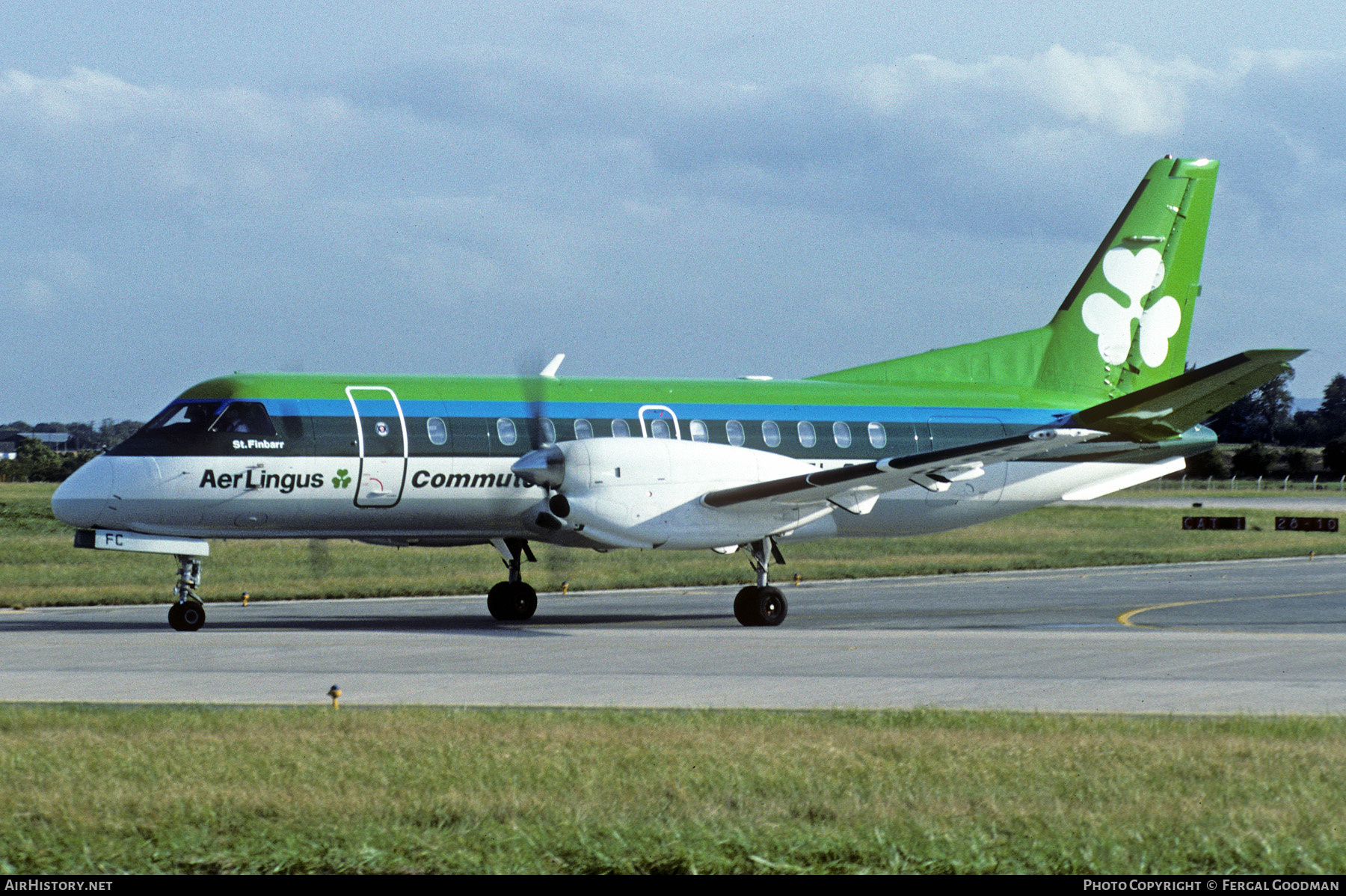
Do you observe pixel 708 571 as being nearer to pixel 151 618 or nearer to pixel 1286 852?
pixel 151 618

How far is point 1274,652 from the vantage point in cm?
1884

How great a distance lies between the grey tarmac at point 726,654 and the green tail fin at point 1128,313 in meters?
4.35

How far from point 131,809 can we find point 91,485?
43.3 ft

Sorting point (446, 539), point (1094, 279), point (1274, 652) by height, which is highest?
point (1094, 279)

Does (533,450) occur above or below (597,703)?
above

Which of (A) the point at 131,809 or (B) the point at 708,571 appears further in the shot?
(B) the point at 708,571

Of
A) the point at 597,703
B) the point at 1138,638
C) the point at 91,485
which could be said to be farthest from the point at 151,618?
the point at 1138,638

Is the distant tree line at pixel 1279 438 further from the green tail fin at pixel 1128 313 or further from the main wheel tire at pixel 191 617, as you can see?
the main wheel tire at pixel 191 617

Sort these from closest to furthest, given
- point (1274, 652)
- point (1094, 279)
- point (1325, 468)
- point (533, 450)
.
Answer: point (1274, 652) → point (533, 450) → point (1094, 279) → point (1325, 468)

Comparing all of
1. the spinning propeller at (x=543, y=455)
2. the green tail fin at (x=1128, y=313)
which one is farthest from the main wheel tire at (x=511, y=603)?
the green tail fin at (x=1128, y=313)

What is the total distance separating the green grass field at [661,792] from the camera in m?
8.55

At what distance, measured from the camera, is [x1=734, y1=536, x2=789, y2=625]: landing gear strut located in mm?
23609

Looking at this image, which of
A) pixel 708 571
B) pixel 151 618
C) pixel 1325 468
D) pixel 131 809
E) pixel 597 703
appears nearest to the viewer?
pixel 131 809

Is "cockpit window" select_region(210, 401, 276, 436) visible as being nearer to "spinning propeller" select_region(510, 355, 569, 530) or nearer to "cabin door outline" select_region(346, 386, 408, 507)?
"cabin door outline" select_region(346, 386, 408, 507)
